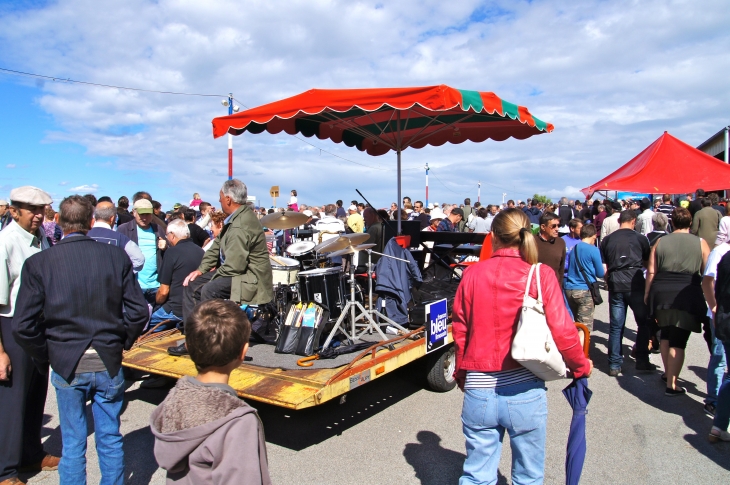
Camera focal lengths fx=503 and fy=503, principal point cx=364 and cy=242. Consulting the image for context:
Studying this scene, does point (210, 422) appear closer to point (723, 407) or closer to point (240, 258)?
point (240, 258)

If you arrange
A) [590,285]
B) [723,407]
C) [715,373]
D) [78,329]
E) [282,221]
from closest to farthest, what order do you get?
[78,329] → [723,407] → [715,373] → [590,285] → [282,221]

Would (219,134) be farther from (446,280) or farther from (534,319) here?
(534,319)

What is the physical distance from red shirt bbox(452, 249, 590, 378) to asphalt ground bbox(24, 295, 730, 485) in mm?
1608

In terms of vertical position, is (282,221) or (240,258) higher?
(282,221)

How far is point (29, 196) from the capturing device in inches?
136

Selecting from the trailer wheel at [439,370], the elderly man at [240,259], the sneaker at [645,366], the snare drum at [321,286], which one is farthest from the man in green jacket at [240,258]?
the sneaker at [645,366]

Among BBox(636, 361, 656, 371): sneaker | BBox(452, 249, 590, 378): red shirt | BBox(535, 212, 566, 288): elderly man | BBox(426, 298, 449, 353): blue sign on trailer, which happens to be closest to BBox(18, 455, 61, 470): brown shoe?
BBox(426, 298, 449, 353): blue sign on trailer

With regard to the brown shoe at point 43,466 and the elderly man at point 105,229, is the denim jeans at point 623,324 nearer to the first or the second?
the elderly man at point 105,229

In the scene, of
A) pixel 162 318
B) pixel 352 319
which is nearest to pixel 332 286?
pixel 352 319

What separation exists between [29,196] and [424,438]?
3.59 metres

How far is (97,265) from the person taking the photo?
9.76 ft

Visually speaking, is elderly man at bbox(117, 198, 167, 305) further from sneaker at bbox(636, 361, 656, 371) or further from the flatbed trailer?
sneaker at bbox(636, 361, 656, 371)

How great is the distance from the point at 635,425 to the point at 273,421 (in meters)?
3.40

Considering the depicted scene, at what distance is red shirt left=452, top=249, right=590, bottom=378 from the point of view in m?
2.44
